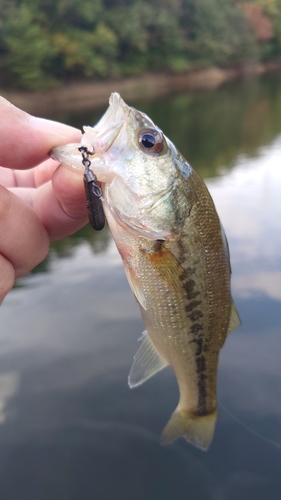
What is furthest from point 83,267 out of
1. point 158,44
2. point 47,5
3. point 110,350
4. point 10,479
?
point 158,44

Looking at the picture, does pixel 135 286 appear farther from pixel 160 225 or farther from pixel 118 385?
pixel 118 385

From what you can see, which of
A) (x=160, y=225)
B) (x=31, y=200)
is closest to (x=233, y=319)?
(x=160, y=225)

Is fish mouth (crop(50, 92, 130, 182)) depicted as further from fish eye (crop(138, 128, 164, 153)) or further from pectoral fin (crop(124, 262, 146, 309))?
pectoral fin (crop(124, 262, 146, 309))

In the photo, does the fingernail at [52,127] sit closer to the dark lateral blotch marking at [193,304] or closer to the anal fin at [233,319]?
the dark lateral blotch marking at [193,304]

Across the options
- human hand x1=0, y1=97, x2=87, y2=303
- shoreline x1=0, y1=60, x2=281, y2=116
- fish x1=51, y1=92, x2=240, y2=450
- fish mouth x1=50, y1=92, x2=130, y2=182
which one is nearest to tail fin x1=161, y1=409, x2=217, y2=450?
fish x1=51, y1=92, x2=240, y2=450

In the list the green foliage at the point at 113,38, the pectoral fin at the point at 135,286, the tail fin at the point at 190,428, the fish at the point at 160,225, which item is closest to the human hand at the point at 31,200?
the fish at the point at 160,225
